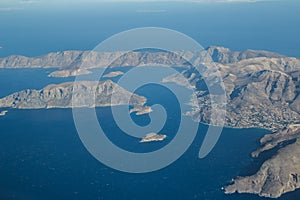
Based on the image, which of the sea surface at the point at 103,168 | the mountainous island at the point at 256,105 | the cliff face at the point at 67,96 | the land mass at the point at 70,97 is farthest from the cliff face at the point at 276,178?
the cliff face at the point at 67,96

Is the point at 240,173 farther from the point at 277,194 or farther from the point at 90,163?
the point at 90,163

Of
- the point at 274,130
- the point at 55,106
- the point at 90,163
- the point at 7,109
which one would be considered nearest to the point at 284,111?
the point at 274,130

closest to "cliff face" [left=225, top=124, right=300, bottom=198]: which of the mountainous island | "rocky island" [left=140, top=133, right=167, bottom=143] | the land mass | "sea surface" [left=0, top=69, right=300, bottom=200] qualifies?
the mountainous island

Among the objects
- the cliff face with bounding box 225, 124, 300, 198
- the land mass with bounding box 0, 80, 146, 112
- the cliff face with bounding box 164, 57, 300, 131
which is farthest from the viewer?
the land mass with bounding box 0, 80, 146, 112

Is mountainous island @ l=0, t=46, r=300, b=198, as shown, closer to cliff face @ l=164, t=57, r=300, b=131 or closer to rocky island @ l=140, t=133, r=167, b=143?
cliff face @ l=164, t=57, r=300, b=131

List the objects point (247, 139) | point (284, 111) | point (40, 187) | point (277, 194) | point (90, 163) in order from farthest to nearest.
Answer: point (284, 111) → point (247, 139) → point (90, 163) → point (40, 187) → point (277, 194)

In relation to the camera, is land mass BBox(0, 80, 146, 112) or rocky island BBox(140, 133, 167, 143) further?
land mass BBox(0, 80, 146, 112)
